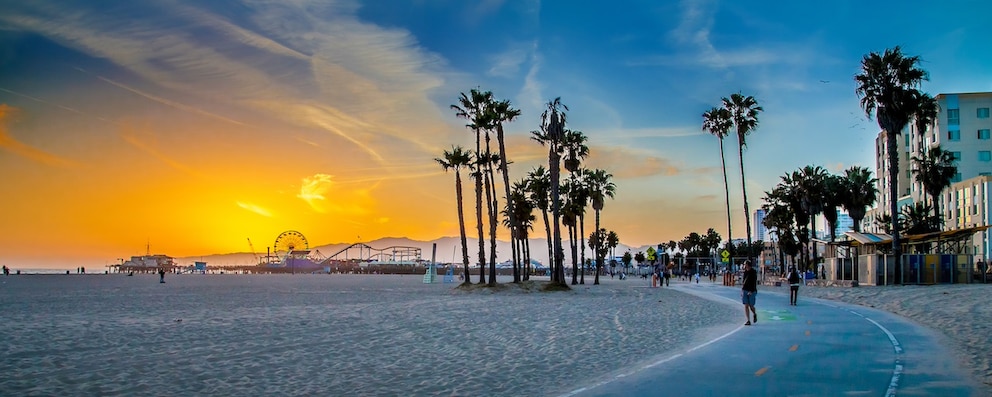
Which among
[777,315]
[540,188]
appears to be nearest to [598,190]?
[540,188]

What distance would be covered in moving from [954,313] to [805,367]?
15555 mm

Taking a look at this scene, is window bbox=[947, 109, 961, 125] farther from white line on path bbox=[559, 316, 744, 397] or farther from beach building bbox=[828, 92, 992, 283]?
white line on path bbox=[559, 316, 744, 397]

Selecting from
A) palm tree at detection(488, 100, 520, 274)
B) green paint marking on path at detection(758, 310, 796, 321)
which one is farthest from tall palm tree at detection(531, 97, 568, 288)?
green paint marking on path at detection(758, 310, 796, 321)

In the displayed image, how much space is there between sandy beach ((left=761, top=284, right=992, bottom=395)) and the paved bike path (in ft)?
1.38

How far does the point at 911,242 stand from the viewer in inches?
2094

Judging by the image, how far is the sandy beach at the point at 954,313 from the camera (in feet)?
47.0

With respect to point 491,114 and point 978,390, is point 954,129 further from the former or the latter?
point 978,390

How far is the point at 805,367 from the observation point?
1287 centimetres

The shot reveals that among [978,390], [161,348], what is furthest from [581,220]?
[978,390]

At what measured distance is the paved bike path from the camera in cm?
1070

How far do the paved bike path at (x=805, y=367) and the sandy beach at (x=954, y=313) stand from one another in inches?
16.6


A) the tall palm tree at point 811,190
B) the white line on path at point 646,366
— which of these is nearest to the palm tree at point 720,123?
the tall palm tree at point 811,190

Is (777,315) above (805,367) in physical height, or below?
below

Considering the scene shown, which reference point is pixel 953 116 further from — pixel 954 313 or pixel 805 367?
pixel 805 367
